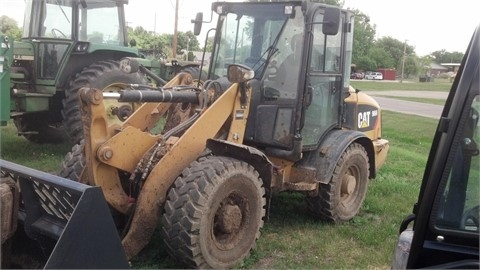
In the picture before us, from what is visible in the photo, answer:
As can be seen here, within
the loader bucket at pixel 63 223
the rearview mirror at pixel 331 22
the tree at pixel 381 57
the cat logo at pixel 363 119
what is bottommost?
the loader bucket at pixel 63 223

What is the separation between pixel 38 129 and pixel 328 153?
589 centimetres

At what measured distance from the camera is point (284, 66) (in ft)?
16.7

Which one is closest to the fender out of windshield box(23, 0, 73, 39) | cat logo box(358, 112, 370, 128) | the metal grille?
cat logo box(358, 112, 370, 128)

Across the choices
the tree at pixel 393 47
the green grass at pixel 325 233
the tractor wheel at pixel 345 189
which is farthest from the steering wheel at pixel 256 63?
the tree at pixel 393 47

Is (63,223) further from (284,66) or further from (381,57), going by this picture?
(381,57)

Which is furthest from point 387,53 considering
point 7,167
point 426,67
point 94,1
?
point 7,167

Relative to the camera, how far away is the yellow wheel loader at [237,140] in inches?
161

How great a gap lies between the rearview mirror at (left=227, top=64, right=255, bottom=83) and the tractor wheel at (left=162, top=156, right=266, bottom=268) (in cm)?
76

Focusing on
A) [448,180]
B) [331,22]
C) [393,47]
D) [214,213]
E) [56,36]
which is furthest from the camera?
[393,47]

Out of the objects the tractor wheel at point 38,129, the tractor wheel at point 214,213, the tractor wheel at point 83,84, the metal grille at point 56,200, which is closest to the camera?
the metal grille at point 56,200

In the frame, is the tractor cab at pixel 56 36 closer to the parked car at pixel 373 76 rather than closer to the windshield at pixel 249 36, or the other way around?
the windshield at pixel 249 36

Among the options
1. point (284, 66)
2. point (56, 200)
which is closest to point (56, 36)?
point (284, 66)

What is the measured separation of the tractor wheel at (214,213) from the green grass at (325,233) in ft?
0.78

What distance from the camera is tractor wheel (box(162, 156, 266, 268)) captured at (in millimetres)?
4008
